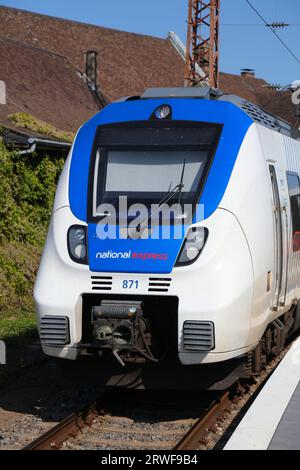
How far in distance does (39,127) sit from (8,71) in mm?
6210

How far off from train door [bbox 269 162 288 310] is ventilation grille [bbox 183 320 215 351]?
1.62 m

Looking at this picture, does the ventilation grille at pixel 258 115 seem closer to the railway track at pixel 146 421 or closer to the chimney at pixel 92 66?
the railway track at pixel 146 421

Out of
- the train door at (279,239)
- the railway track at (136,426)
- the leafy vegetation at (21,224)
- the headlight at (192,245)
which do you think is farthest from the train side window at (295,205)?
the leafy vegetation at (21,224)

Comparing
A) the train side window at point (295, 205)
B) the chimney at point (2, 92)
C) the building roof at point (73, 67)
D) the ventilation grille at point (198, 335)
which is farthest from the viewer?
the building roof at point (73, 67)

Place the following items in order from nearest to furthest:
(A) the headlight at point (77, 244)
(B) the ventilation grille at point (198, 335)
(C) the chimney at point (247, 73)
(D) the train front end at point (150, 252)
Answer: (B) the ventilation grille at point (198, 335) → (D) the train front end at point (150, 252) → (A) the headlight at point (77, 244) → (C) the chimney at point (247, 73)

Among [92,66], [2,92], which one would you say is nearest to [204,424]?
[2,92]

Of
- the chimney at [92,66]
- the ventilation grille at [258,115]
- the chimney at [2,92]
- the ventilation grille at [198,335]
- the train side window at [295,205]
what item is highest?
the chimney at [92,66]

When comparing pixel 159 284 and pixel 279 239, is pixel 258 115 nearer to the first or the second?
pixel 279 239

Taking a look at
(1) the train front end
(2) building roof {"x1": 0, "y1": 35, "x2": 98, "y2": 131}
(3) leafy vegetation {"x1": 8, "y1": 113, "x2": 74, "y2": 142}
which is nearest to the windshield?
(1) the train front end

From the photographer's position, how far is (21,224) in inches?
655

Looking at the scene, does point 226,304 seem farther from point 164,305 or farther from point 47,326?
point 47,326

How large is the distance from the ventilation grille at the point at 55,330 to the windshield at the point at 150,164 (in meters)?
1.10

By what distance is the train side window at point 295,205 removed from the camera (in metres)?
9.96

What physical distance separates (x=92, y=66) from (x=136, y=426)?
83.5 feet
